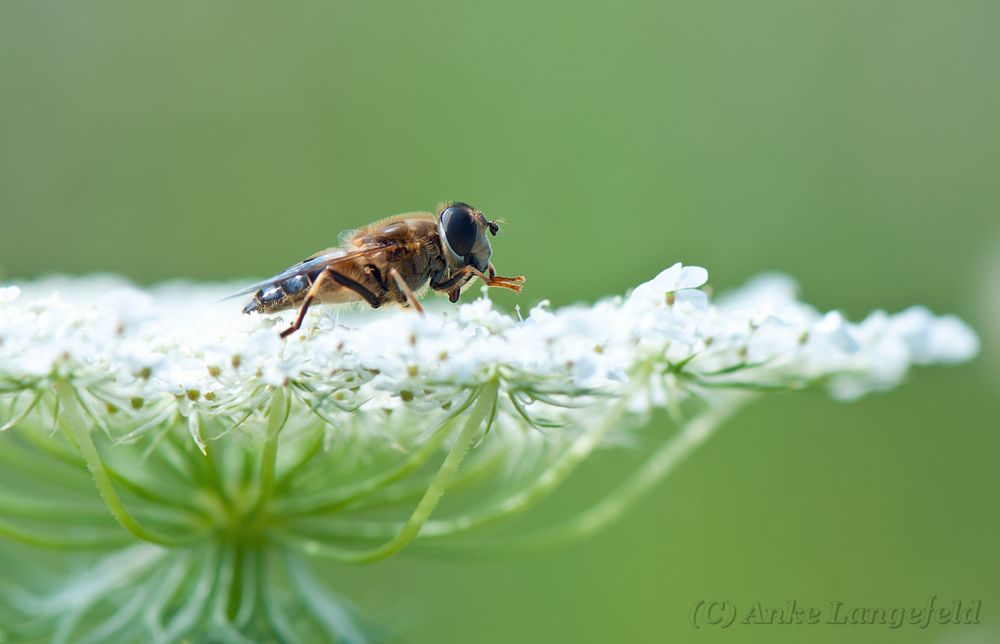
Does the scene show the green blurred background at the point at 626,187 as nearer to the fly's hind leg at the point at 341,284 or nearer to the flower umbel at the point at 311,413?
the flower umbel at the point at 311,413

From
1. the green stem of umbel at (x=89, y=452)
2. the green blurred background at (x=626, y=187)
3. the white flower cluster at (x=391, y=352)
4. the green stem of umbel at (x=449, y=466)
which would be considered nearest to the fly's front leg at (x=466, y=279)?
the white flower cluster at (x=391, y=352)

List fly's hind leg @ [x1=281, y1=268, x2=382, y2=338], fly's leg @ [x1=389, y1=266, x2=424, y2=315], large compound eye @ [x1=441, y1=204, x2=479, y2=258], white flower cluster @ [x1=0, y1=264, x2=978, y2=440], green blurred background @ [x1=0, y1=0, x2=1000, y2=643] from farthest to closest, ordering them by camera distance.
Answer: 1. green blurred background @ [x1=0, y1=0, x2=1000, y2=643]
2. large compound eye @ [x1=441, y1=204, x2=479, y2=258]
3. fly's leg @ [x1=389, y1=266, x2=424, y2=315]
4. fly's hind leg @ [x1=281, y1=268, x2=382, y2=338]
5. white flower cluster @ [x1=0, y1=264, x2=978, y2=440]

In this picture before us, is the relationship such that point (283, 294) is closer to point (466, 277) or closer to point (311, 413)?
point (311, 413)

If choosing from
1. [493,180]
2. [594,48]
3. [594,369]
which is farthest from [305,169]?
[594,369]

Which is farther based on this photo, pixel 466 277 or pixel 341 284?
pixel 466 277

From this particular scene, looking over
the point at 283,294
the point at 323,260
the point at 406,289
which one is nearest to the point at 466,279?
the point at 406,289

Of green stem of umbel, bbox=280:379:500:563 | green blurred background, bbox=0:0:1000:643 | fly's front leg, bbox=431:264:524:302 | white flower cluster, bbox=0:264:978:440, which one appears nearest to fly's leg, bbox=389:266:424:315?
fly's front leg, bbox=431:264:524:302

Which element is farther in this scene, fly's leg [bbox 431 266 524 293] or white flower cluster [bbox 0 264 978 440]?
fly's leg [bbox 431 266 524 293]

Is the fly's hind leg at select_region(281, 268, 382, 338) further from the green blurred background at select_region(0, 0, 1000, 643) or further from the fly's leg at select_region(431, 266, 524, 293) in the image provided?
the green blurred background at select_region(0, 0, 1000, 643)
